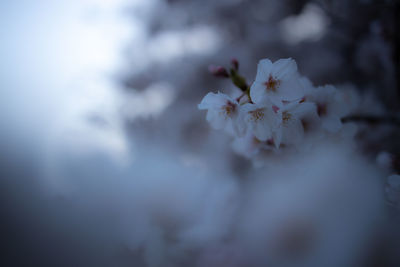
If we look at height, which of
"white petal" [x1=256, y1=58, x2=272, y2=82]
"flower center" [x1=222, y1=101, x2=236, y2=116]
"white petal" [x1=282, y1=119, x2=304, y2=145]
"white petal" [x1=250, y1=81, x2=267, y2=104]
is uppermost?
"white petal" [x1=256, y1=58, x2=272, y2=82]

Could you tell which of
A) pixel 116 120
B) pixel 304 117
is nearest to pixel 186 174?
pixel 116 120

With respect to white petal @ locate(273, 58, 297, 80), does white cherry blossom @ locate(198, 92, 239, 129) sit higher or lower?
lower

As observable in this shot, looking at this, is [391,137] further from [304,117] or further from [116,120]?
[116,120]

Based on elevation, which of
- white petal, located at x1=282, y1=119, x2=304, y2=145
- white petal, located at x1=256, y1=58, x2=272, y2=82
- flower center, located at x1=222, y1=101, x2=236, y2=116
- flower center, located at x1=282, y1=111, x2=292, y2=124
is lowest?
white petal, located at x1=282, y1=119, x2=304, y2=145

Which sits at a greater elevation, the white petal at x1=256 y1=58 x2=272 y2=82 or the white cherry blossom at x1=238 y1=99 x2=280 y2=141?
the white petal at x1=256 y1=58 x2=272 y2=82
